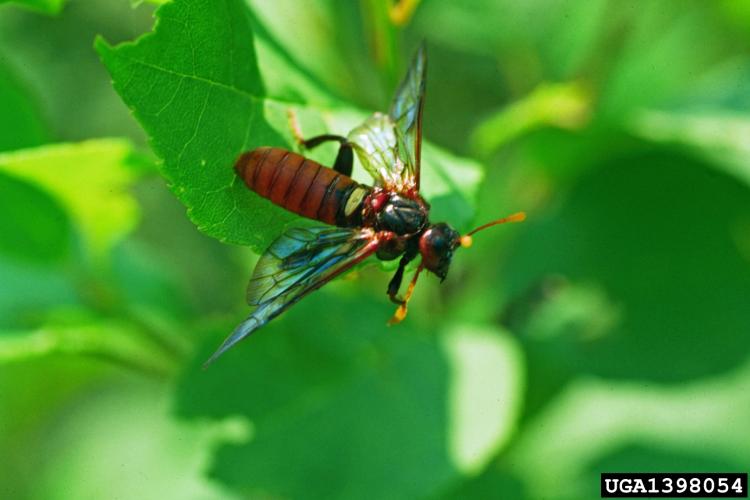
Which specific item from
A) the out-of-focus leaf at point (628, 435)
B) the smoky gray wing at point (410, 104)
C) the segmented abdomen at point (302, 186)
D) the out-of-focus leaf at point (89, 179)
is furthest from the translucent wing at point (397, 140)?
the out-of-focus leaf at point (628, 435)

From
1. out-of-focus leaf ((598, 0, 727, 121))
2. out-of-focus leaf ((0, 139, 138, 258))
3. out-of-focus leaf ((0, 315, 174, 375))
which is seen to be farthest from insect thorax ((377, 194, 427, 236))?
out-of-focus leaf ((598, 0, 727, 121))

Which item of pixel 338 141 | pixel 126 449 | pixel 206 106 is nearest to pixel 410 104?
pixel 338 141

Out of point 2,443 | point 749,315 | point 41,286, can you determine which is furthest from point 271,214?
point 2,443

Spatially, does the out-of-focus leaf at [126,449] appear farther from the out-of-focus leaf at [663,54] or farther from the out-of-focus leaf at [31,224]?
the out-of-focus leaf at [663,54]

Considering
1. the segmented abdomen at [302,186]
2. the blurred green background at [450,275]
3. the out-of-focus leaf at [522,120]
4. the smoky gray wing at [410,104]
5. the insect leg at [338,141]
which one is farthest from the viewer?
the out-of-focus leaf at [522,120]

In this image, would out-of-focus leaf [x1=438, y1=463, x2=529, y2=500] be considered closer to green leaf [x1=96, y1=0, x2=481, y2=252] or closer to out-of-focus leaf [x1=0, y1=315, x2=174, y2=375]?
out-of-focus leaf [x1=0, y1=315, x2=174, y2=375]

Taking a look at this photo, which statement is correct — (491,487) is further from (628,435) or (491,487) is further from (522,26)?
(522,26)
